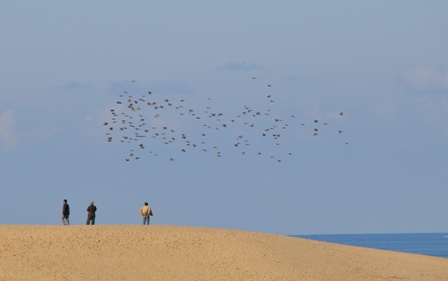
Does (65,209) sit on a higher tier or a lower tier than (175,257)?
higher

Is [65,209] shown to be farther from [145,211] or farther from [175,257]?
[175,257]

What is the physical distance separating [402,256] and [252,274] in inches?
490

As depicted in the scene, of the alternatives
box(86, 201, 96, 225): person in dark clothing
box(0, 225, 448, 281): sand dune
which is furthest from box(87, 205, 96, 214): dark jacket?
box(0, 225, 448, 281): sand dune

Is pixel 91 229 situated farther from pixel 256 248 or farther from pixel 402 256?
pixel 402 256

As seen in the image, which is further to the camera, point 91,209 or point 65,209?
point 65,209

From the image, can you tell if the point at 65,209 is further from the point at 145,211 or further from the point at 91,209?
the point at 145,211

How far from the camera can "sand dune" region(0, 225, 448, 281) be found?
47281 mm

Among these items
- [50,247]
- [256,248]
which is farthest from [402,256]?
[50,247]

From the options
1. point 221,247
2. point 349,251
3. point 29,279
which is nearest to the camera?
point 29,279

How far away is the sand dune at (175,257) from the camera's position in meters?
47.3

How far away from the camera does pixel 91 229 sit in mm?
52156

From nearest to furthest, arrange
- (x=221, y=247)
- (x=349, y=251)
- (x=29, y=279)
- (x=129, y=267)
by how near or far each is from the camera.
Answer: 1. (x=29, y=279)
2. (x=129, y=267)
3. (x=221, y=247)
4. (x=349, y=251)

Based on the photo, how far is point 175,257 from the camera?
165 feet

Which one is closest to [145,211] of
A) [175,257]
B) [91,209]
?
[91,209]
